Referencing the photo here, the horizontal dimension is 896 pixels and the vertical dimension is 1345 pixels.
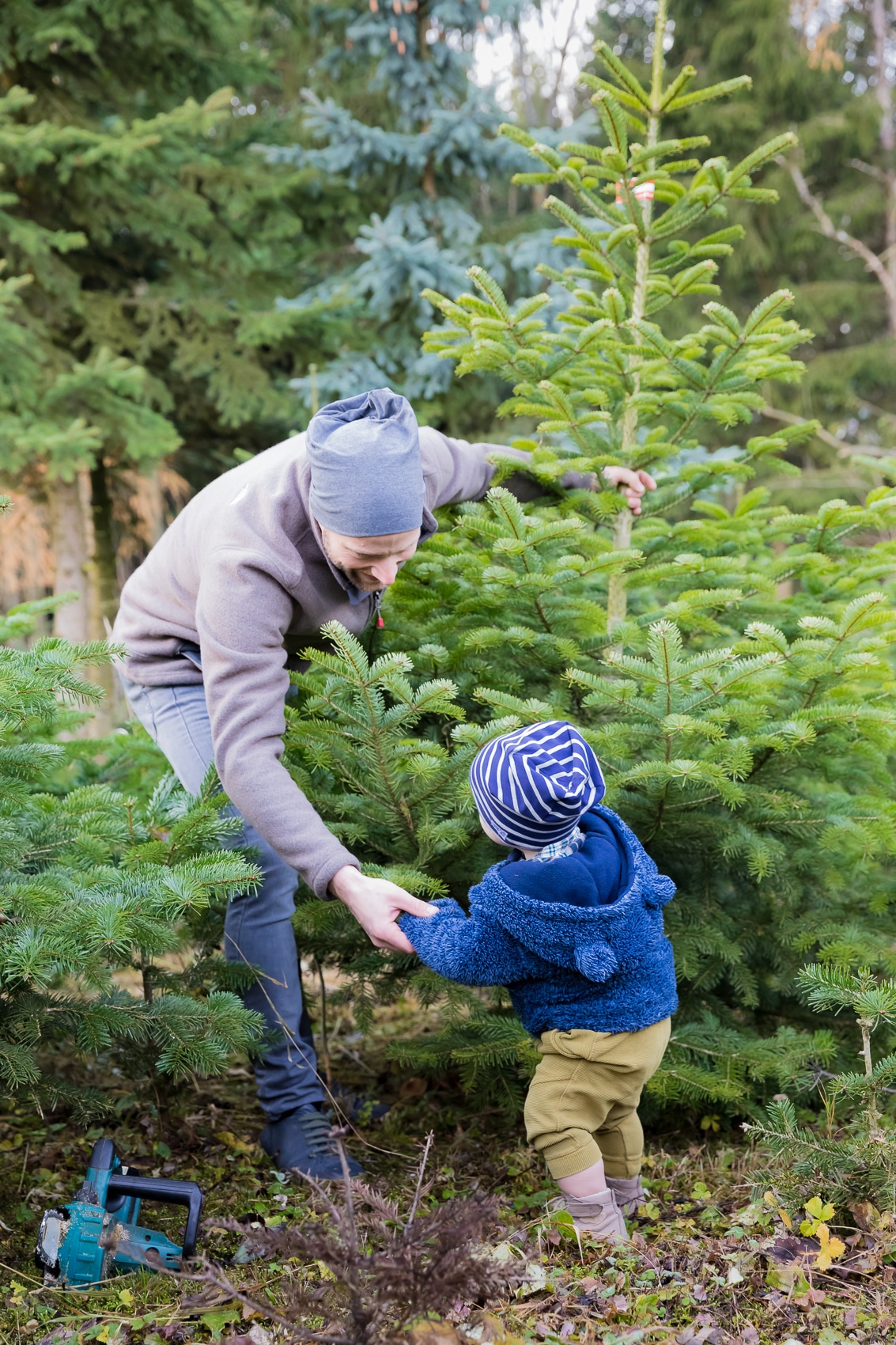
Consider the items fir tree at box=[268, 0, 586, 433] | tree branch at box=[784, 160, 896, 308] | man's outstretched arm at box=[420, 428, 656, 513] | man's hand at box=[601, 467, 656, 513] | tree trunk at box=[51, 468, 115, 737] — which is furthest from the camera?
tree branch at box=[784, 160, 896, 308]

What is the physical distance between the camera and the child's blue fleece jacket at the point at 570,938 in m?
2.14

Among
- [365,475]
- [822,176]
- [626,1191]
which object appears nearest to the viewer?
[365,475]

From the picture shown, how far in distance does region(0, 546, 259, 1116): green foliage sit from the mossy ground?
37cm

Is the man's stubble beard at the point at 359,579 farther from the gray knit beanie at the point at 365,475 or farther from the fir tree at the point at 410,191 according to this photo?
the fir tree at the point at 410,191

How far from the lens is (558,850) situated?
7.28 ft

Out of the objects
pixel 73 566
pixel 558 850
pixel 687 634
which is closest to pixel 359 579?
pixel 558 850

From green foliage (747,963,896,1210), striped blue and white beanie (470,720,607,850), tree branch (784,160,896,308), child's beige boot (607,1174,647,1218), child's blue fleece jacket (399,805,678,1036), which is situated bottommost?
child's beige boot (607,1174,647,1218)

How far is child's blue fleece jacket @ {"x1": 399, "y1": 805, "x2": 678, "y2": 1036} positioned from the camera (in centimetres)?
214

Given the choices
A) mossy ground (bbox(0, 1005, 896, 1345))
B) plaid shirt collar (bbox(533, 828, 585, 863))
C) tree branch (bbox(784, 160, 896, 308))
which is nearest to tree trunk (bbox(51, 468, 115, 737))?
mossy ground (bbox(0, 1005, 896, 1345))

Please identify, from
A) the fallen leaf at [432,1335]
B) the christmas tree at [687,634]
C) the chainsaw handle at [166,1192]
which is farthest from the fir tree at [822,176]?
the fallen leaf at [432,1335]

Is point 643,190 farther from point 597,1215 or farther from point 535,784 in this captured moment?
point 597,1215

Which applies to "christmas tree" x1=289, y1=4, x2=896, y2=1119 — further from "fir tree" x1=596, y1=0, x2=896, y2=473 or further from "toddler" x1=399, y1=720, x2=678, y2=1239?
"fir tree" x1=596, y1=0, x2=896, y2=473

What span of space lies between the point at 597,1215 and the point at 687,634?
196cm

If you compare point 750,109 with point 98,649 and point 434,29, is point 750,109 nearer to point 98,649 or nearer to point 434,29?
point 434,29
